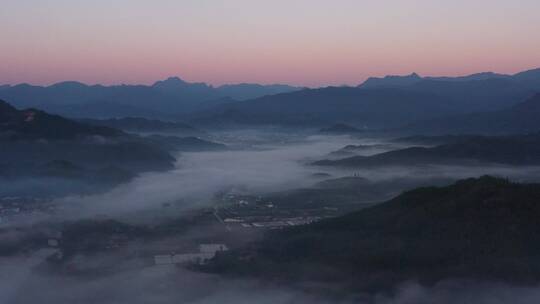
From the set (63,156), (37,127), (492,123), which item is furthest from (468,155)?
(492,123)

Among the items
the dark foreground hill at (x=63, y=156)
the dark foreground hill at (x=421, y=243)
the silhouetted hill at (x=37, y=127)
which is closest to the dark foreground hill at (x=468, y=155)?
the dark foreground hill at (x=63, y=156)

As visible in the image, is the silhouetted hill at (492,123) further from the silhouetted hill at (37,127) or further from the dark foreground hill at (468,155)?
the silhouetted hill at (37,127)

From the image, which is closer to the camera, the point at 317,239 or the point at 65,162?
the point at 317,239

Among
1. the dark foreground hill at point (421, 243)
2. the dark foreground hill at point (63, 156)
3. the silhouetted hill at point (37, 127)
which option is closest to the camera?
the dark foreground hill at point (421, 243)

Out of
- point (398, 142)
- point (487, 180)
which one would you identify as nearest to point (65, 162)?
point (487, 180)

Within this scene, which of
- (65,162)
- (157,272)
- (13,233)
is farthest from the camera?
(65,162)

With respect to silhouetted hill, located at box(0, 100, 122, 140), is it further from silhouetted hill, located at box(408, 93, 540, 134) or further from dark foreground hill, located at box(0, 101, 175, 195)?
silhouetted hill, located at box(408, 93, 540, 134)

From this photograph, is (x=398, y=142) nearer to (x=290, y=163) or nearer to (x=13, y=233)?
(x=290, y=163)

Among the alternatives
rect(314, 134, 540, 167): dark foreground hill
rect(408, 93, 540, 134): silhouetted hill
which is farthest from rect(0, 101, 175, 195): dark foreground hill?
rect(408, 93, 540, 134): silhouetted hill
